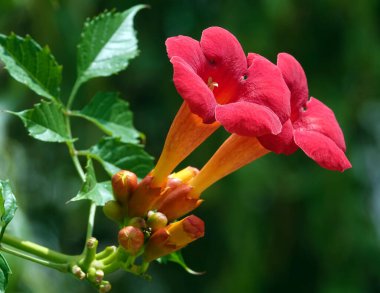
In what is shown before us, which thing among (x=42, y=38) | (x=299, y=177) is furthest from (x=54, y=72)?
(x=299, y=177)

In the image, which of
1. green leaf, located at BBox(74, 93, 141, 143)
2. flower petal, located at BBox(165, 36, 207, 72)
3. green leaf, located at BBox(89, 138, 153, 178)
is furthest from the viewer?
green leaf, located at BBox(74, 93, 141, 143)

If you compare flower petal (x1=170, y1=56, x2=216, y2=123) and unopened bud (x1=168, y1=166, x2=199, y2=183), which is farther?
unopened bud (x1=168, y1=166, x2=199, y2=183)

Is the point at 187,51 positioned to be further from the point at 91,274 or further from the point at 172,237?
the point at 91,274

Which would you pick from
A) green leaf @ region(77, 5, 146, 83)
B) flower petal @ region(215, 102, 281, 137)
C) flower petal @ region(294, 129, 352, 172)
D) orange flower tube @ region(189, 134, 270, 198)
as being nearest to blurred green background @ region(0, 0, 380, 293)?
green leaf @ region(77, 5, 146, 83)

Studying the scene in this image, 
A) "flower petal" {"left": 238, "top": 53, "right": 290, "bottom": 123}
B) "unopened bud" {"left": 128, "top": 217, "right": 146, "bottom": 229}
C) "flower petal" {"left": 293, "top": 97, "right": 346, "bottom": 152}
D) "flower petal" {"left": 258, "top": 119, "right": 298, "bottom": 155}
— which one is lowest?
"unopened bud" {"left": 128, "top": 217, "right": 146, "bottom": 229}

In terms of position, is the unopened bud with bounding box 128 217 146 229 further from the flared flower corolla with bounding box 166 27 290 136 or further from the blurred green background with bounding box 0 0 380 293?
the blurred green background with bounding box 0 0 380 293

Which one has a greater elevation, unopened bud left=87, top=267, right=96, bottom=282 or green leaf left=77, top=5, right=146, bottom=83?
green leaf left=77, top=5, right=146, bottom=83

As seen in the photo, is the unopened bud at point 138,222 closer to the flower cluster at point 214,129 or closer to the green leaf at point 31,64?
the flower cluster at point 214,129
